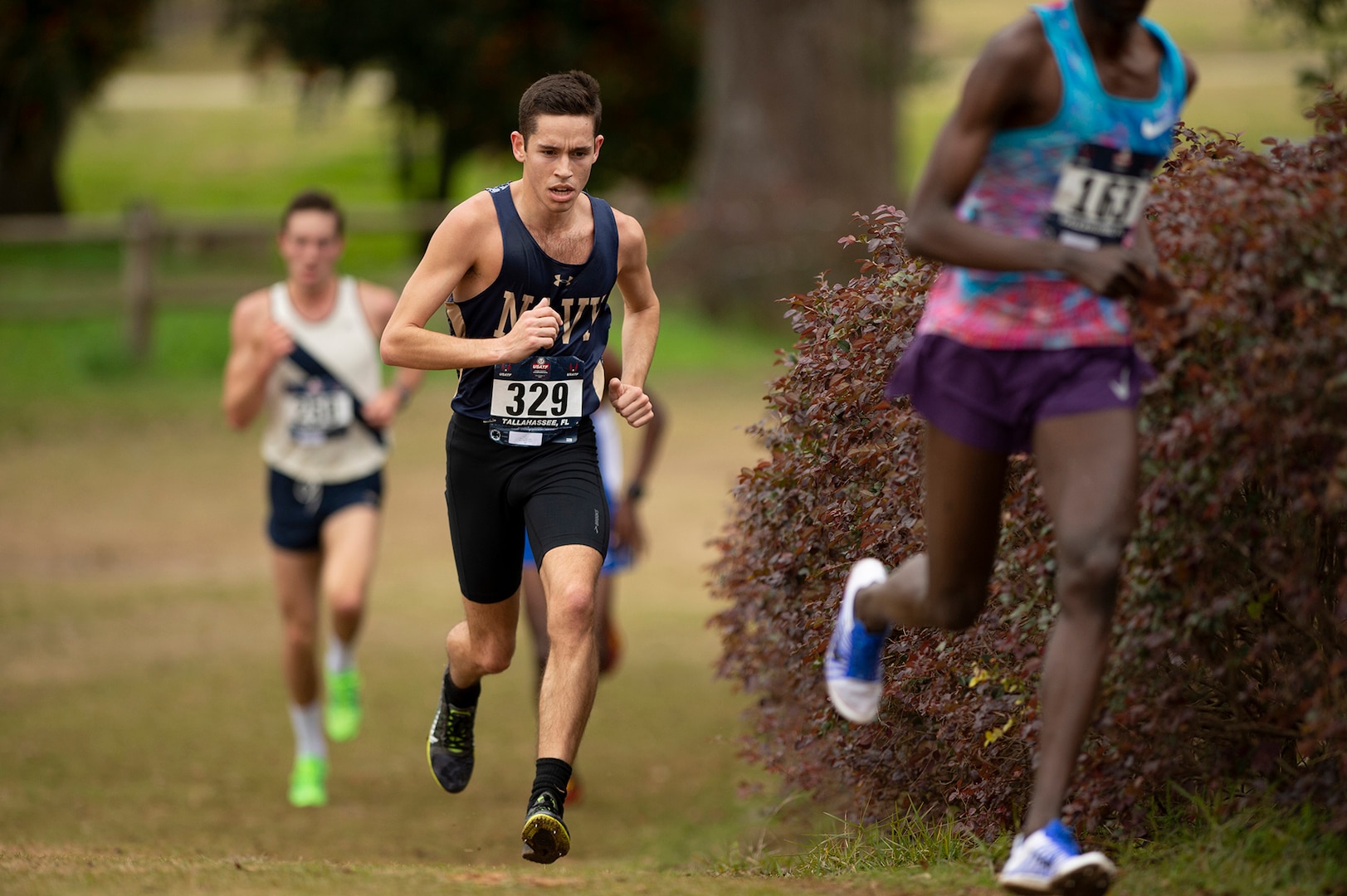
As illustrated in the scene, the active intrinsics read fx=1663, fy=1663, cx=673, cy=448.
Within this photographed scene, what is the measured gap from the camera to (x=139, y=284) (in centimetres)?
2177

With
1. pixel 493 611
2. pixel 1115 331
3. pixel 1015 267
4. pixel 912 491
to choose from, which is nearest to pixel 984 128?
pixel 1015 267

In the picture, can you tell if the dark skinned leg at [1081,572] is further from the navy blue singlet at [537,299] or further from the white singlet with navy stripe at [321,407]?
the white singlet with navy stripe at [321,407]

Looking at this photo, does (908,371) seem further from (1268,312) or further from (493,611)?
(493,611)

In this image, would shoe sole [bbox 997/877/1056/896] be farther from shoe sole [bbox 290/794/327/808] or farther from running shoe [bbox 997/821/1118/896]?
shoe sole [bbox 290/794/327/808]

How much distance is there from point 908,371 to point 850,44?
2103cm

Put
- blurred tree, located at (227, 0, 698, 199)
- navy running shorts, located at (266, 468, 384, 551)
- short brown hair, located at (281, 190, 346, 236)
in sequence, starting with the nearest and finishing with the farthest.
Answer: navy running shorts, located at (266, 468, 384, 551)
short brown hair, located at (281, 190, 346, 236)
blurred tree, located at (227, 0, 698, 199)

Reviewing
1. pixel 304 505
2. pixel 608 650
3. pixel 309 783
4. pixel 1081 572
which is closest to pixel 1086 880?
pixel 1081 572

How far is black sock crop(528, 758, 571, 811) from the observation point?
5039 mm

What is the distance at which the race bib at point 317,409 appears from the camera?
27.1 ft

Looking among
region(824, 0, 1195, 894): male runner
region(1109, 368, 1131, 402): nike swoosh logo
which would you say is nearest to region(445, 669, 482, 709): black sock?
region(824, 0, 1195, 894): male runner

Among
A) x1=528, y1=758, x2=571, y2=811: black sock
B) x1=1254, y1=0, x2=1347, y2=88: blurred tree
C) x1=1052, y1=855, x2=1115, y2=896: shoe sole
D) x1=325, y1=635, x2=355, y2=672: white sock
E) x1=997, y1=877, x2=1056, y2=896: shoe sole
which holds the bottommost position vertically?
x1=325, y1=635, x2=355, y2=672: white sock

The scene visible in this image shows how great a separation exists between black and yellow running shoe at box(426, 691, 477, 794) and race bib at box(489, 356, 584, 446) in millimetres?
1231

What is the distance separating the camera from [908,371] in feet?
13.7

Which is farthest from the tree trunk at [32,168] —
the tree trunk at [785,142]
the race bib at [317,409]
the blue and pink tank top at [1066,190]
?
the blue and pink tank top at [1066,190]
